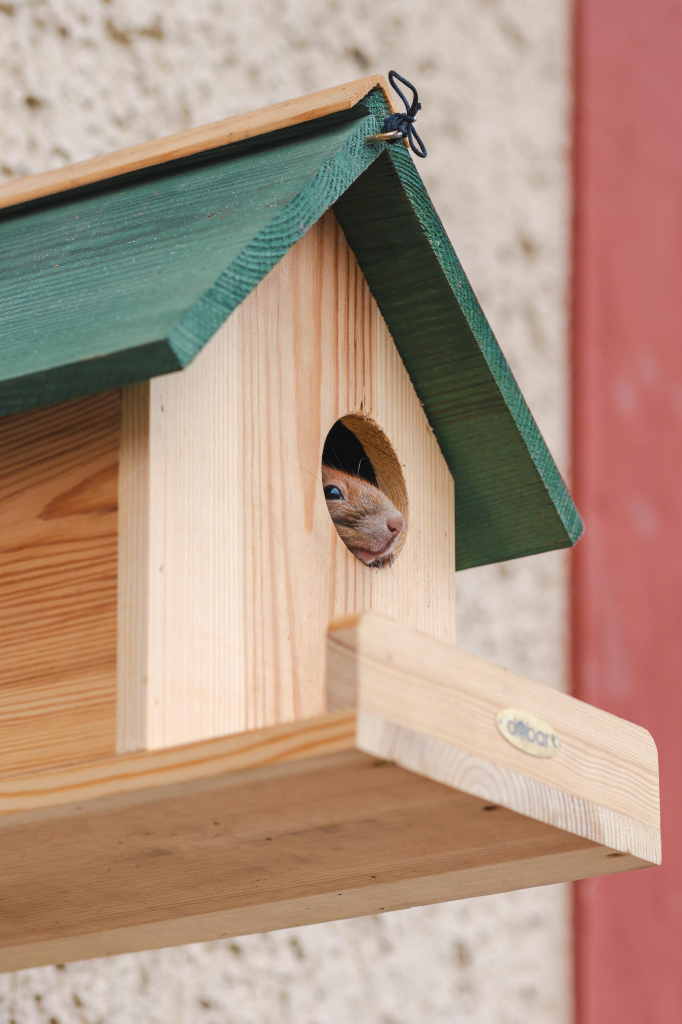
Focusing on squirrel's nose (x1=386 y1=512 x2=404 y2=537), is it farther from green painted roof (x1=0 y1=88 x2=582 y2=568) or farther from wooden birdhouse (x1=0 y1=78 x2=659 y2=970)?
green painted roof (x1=0 y1=88 x2=582 y2=568)

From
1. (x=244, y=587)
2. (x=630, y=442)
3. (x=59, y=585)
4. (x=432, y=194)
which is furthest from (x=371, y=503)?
(x=630, y=442)

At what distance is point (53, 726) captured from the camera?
42.2 inches

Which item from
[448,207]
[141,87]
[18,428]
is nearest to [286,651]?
[18,428]

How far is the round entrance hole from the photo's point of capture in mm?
1424

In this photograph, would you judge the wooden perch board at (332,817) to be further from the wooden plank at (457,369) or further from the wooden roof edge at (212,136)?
the wooden roof edge at (212,136)

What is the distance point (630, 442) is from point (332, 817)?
199 centimetres

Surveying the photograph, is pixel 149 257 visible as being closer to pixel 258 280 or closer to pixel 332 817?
pixel 258 280

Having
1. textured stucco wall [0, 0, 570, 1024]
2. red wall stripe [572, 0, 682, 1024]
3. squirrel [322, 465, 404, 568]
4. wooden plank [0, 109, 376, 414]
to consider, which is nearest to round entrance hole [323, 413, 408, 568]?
squirrel [322, 465, 404, 568]

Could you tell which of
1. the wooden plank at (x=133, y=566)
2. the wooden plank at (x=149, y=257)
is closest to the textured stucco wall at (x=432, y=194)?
the wooden plank at (x=149, y=257)

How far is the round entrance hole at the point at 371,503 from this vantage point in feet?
4.67

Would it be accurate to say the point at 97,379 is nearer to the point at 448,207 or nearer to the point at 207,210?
the point at 207,210

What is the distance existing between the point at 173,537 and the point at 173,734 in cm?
15

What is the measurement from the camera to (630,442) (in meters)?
2.93

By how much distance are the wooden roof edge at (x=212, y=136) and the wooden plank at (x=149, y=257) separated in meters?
0.02
